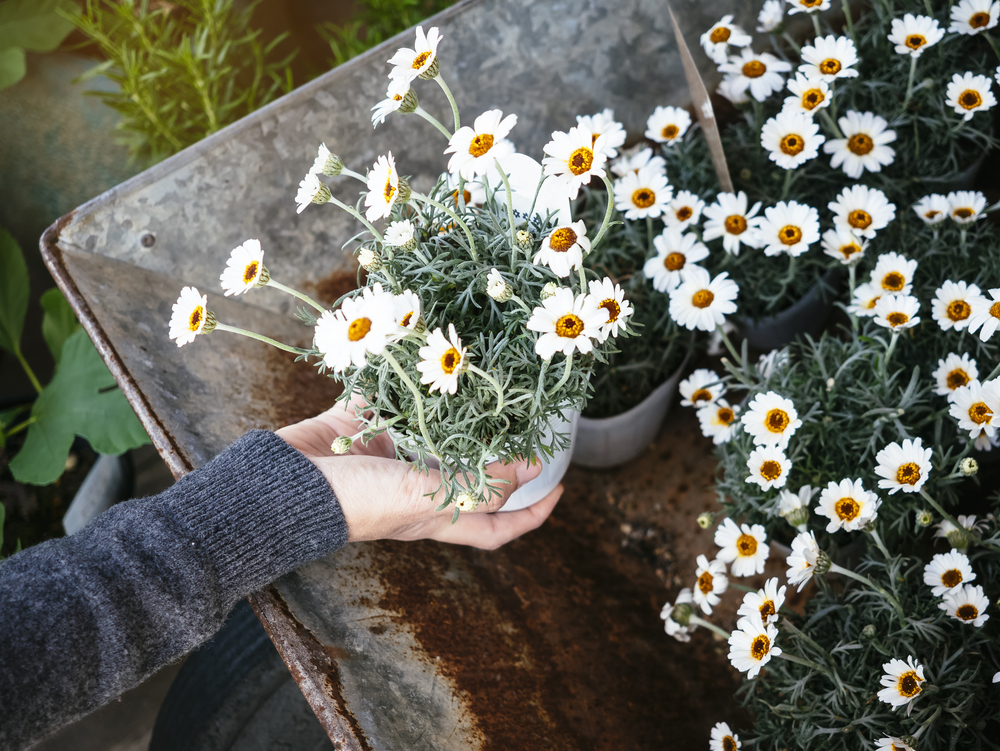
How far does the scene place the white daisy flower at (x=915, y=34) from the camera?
3.43ft

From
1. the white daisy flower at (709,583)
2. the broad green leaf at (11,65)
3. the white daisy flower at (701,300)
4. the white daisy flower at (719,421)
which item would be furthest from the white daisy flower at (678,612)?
the broad green leaf at (11,65)

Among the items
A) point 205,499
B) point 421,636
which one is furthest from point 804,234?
point 205,499

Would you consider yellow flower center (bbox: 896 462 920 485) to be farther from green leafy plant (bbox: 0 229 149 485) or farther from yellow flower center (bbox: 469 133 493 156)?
green leafy plant (bbox: 0 229 149 485)

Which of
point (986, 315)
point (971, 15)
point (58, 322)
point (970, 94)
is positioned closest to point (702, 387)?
point (986, 315)

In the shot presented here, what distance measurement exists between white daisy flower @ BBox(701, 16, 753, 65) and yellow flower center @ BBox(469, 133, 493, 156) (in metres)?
0.65

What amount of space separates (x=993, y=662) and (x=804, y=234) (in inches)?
24.1

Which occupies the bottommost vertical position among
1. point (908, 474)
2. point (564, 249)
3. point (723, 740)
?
point (723, 740)

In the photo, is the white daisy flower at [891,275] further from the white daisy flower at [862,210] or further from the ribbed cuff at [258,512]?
the ribbed cuff at [258,512]

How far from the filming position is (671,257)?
3.51ft

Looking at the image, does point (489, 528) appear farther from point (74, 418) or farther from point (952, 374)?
point (74, 418)

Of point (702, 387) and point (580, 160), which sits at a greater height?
point (580, 160)

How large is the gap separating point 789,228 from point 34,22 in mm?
1732

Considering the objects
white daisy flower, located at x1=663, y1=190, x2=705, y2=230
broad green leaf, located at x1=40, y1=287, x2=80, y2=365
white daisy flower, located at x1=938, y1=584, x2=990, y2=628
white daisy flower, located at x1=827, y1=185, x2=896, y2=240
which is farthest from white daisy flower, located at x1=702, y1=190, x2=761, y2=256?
broad green leaf, located at x1=40, y1=287, x2=80, y2=365

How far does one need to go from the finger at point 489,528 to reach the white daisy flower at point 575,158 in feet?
1.52
